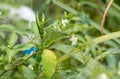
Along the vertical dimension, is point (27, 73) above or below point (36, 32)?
below

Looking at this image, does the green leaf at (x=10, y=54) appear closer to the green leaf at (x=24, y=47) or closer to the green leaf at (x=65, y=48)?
the green leaf at (x=24, y=47)

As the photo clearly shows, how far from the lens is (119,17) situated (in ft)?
6.68

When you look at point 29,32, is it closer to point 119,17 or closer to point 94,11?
point 119,17

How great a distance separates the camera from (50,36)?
1.12 meters

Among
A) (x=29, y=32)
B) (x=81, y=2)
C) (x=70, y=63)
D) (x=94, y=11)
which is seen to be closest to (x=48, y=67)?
(x=29, y=32)

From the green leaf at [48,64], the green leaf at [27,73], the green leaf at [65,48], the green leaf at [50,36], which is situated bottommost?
the green leaf at [27,73]

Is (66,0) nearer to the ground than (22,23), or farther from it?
farther from it

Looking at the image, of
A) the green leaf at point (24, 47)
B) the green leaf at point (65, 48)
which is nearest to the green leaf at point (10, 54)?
the green leaf at point (24, 47)

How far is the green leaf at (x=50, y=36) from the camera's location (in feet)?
3.57

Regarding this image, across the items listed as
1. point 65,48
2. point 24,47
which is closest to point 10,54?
point 24,47

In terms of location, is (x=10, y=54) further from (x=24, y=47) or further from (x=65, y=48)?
(x=65, y=48)

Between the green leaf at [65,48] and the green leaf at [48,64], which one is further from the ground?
the green leaf at [65,48]

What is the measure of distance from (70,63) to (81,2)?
604 mm

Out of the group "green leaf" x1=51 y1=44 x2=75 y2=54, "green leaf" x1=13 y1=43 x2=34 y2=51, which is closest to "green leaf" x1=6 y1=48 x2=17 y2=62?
"green leaf" x1=13 y1=43 x2=34 y2=51
